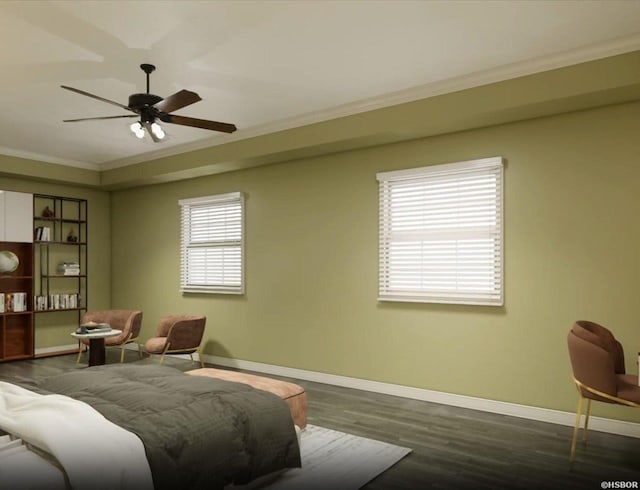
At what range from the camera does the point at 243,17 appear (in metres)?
3.24

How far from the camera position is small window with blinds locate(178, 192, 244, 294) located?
6.61 m

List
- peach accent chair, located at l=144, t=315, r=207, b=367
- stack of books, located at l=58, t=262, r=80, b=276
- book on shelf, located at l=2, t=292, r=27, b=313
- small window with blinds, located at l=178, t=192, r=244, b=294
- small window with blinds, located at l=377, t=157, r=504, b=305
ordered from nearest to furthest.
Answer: small window with blinds, located at l=377, t=157, r=504, b=305 < peach accent chair, located at l=144, t=315, r=207, b=367 < small window with blinds, located at l=178, t=192, r=244, b=294 < book on shelf, located at l=2, t=292, r=27, b=313 < stack of books, located at l=58, t=262, r=80, b=276

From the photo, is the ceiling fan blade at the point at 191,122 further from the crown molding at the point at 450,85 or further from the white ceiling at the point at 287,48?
the crown molding at the point at 450,85

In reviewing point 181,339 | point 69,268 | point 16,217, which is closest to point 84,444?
point 181,339

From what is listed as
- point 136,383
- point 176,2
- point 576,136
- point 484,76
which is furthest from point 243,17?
point 576,136

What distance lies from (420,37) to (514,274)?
2.24 meters

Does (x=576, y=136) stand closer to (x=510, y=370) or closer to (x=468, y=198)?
(x=468, y=198)

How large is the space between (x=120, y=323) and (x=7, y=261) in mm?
1765

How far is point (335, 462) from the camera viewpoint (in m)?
3.29

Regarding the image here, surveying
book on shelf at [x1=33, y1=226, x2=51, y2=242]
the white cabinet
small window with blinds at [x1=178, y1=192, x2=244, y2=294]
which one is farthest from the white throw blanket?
book on shelf at [x1=33, y1=226, x2=51, y2=242]

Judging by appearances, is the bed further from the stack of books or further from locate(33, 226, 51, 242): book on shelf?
the stack of books

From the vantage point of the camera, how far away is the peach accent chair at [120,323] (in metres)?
6.61

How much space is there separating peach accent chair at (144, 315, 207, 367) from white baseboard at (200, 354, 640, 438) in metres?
0.66

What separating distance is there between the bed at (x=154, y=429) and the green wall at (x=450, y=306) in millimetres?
2363
